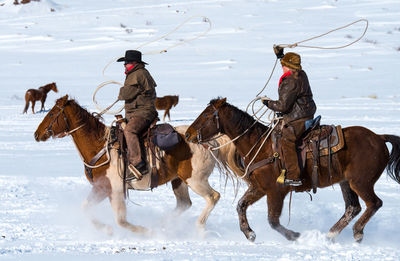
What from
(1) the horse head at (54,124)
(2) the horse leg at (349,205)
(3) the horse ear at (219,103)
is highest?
(3) the horse ear at (219,103)

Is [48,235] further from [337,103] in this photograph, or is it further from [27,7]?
[27,7]

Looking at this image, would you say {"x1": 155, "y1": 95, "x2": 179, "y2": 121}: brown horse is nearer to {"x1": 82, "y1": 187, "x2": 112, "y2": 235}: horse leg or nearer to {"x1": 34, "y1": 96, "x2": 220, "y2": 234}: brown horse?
{"x1": 34, "y1": 96, "x2": 220, "y2": 234}: brown horse

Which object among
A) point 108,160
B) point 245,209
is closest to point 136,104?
point 108,160

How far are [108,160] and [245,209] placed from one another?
1791 millimetres

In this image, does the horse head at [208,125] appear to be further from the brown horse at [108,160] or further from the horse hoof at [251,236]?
the horse hoof at [251,236]

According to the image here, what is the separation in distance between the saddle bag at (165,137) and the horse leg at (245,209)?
3.71 ft

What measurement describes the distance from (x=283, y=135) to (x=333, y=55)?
85.8 feet

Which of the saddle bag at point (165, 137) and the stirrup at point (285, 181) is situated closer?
the stirrup at point (285, 181)

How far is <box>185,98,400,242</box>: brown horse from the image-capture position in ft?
22.9

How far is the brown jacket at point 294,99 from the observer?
22.3ft

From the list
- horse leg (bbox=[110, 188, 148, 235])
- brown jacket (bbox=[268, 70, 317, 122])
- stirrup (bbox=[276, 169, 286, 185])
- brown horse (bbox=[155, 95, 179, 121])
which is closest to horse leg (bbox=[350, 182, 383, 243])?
stirrup (bbox=[276, 169, 286, 185])

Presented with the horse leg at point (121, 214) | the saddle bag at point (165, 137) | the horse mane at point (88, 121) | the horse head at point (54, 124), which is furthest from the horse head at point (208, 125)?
the horse head at point (54, 124)

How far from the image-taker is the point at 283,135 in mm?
6953

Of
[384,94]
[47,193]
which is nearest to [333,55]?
[384,94]
